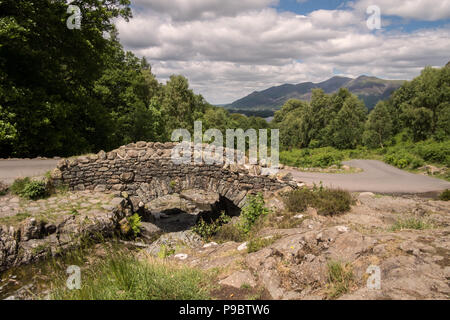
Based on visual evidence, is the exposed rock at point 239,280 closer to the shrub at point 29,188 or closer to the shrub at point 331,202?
the shrub at point 331,202

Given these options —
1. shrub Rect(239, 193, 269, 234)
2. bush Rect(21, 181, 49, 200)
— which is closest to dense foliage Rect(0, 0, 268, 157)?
bush Rect(21, 181, 49, 200)

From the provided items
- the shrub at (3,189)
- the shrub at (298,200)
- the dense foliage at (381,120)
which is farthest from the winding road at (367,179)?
the dense foliage at (381,120)

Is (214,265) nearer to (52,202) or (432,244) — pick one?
(432,244)

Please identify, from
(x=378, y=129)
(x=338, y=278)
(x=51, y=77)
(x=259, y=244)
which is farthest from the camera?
(x=378, y=129)

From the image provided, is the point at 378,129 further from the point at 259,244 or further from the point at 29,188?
the point at 29,188

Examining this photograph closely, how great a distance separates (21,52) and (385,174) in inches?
918

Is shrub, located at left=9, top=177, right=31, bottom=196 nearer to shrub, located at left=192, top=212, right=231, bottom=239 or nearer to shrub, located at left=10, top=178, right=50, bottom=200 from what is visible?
shrub, located at left=10, top=178, right=50, bottom=200

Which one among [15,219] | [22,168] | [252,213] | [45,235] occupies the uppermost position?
[22,168]

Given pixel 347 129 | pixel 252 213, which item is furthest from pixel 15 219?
pixel 347 129

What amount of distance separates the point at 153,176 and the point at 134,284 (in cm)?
691

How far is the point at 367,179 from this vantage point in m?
16.7

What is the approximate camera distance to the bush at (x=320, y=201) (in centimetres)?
813

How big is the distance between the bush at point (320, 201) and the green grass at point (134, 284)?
17.1 feet
